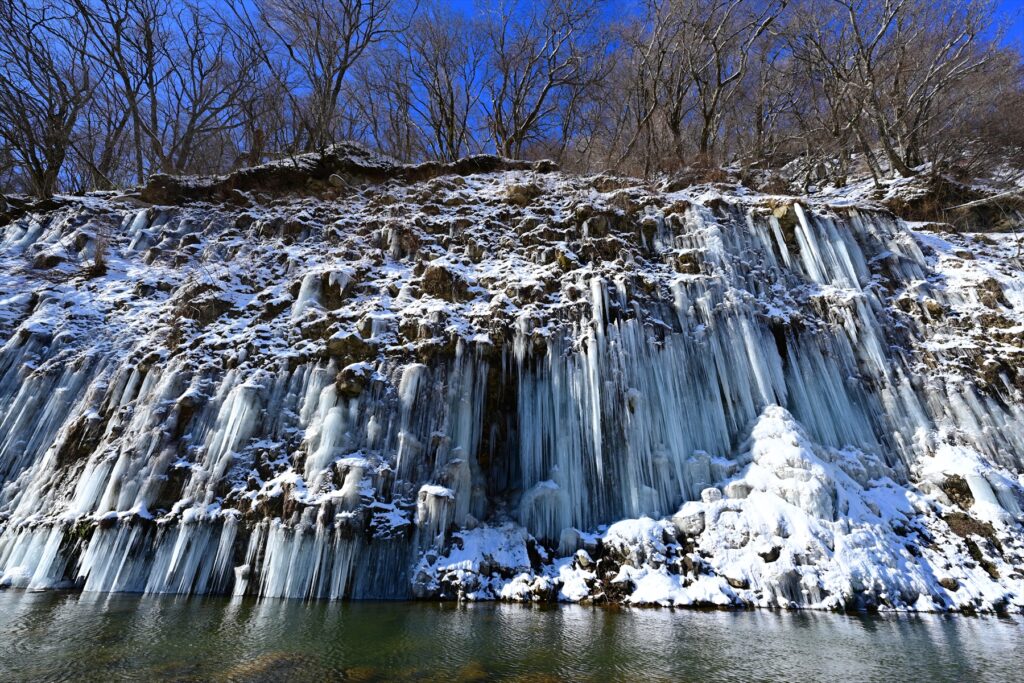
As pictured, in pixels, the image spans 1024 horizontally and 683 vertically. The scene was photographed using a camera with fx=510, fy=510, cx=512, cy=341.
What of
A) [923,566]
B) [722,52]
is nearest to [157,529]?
[923,566]

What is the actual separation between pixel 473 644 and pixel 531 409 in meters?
4.97

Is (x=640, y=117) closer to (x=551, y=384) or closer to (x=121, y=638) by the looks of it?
(x=551, y=384)

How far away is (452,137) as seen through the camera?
21016mm

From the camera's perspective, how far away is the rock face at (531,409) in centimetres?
759

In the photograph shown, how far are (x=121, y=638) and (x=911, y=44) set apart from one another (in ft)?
84.4

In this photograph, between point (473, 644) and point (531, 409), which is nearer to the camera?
point (473, 644)

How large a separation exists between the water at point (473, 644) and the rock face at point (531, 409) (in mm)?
929

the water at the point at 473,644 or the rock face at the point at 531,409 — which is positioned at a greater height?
the rock face at the point at 531,409

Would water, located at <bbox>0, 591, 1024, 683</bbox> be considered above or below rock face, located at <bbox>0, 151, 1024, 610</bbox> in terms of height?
below

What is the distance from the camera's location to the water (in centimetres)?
385

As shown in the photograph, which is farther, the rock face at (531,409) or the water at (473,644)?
the rock face at (531,409)

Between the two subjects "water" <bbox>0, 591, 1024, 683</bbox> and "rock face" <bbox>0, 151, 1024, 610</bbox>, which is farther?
"rock face" <bbox>0, 151, 1024, 610</bbox>

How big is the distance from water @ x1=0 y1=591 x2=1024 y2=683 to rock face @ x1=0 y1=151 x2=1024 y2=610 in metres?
0.93

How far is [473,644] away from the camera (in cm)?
484
